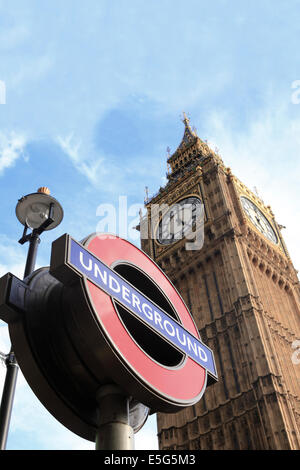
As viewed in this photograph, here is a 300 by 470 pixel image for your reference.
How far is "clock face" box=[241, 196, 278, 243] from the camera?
4322cm

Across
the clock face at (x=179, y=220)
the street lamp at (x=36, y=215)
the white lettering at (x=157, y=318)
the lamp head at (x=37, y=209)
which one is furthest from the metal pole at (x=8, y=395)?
the clock face at (x=179, y=220)

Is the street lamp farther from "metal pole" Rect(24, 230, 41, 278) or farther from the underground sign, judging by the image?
the underground sign

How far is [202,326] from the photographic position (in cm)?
3491

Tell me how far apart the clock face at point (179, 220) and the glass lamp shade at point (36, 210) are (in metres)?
32.9

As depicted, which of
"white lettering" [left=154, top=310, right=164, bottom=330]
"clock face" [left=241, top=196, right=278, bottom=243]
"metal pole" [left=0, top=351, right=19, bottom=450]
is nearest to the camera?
"white lettering" [left=154, top=310, right=164, bottom=330]

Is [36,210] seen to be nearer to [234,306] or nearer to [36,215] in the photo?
[36,215]

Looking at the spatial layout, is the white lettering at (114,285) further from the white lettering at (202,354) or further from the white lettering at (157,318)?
the white lettering at (202,354)

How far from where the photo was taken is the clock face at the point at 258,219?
4322 centimetres

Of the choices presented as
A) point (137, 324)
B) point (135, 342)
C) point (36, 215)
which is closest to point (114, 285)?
point (137, 324)

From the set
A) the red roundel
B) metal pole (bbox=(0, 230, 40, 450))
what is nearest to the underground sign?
the red roundel

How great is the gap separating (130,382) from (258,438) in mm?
24148

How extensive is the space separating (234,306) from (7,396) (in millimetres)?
28091

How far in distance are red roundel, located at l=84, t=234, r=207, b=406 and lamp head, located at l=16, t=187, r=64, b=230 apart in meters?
2.38

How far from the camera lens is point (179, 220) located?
140 feet
